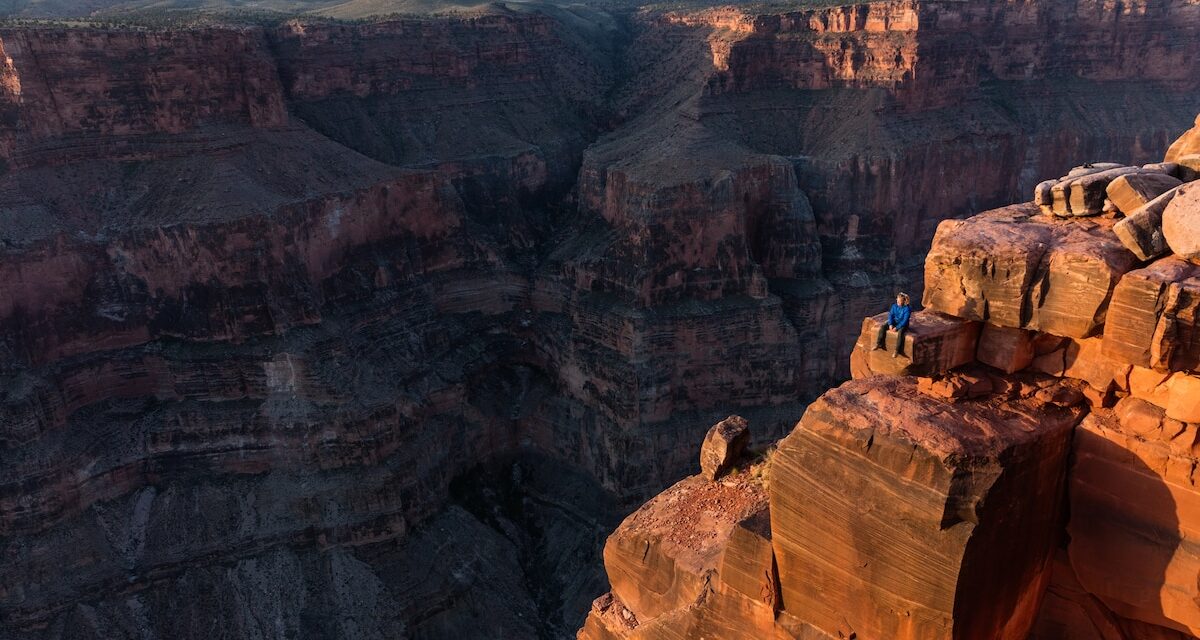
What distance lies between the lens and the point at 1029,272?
33.6 ft

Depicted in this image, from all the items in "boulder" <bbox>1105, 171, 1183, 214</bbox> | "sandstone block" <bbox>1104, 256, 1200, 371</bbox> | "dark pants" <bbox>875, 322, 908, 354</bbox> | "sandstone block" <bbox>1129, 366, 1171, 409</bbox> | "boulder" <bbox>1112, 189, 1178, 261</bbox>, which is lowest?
"sandstone block" <bbox>1129, 366, 1171, 409</bbox>

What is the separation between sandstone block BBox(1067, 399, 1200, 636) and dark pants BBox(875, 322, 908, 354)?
2.41 metres

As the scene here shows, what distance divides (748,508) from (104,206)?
3546cm

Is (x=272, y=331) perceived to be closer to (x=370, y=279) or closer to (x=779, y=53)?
(x=370, y=279)

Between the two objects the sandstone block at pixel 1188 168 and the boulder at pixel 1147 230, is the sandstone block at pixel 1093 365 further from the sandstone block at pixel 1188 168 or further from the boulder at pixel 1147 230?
the sandstone block at pixel 1188 168

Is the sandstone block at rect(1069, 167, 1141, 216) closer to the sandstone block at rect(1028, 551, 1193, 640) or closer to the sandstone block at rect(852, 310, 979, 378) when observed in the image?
the sandstone block at rect(852, 310, 979, 378)

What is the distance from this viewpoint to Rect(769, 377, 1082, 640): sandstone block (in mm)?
9641

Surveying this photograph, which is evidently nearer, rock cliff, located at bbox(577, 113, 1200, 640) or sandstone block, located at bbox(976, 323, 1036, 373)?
rock cliff, located at bbox(577, 113, 1200, 640)

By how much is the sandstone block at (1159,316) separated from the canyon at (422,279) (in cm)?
3127

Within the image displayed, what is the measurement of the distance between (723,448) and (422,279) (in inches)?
1223

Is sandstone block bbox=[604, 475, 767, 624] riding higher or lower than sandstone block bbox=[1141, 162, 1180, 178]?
lower

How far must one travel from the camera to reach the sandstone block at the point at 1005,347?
10.9 metres

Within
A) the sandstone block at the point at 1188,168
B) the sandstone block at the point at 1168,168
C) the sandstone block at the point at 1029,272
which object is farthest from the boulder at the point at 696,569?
the sandstone block at the point at 1188,168

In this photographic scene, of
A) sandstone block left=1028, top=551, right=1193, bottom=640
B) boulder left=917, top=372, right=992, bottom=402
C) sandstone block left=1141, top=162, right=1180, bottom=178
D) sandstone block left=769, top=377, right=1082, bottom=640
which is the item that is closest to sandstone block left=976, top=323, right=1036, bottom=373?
boulder left=917, top=372, right=992, bottom=402
